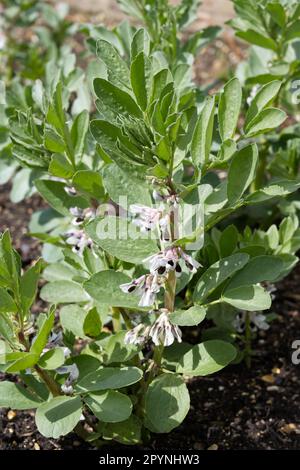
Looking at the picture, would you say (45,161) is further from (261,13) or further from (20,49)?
(20,49)

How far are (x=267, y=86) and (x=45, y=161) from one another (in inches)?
22.4

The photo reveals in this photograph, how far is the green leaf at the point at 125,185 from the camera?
1.72 meters

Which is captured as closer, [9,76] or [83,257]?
[83,257]

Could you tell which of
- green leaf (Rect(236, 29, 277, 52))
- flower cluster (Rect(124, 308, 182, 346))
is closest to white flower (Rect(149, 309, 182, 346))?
flower cluster (Rect(124, 308, 182, 346))

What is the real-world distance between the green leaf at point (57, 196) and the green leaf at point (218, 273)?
0.39 metres

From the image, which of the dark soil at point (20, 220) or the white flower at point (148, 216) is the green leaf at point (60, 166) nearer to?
the white flower at point (148, 216)

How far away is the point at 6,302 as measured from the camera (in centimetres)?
166

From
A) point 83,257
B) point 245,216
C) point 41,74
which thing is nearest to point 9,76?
point 41,74

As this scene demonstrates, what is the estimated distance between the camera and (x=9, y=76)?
336cm

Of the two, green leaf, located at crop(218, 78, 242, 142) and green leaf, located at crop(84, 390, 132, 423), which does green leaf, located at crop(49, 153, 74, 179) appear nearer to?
green leaf, located at crop(218, 78, 242, 142)

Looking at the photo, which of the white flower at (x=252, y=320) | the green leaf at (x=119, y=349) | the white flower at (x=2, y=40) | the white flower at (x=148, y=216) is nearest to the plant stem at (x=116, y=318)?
the green leaf at (x=119, y=349)

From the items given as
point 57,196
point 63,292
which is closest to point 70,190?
point 57,196

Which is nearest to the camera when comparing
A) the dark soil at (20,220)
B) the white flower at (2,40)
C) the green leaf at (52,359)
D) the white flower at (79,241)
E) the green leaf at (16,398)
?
the green leaf at (52,359)
